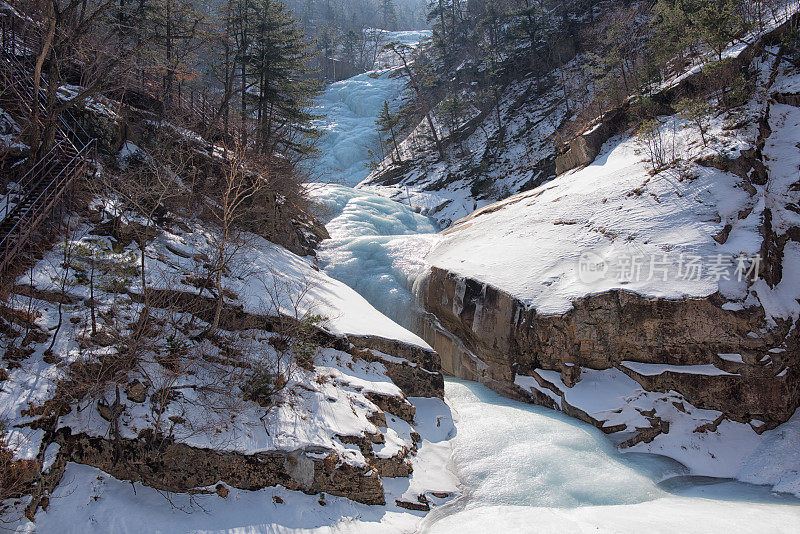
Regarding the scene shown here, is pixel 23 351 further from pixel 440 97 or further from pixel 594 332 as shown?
pixel 440 97

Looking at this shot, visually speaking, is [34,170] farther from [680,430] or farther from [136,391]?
[680,430]

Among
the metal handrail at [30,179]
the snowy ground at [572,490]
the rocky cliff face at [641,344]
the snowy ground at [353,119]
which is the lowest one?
the snowy ground at [572,490]

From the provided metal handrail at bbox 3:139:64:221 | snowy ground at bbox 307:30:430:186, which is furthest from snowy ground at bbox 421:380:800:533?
snowy ground at bbox 307:30:430:186

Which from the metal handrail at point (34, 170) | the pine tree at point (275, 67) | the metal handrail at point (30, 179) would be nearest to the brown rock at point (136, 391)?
the metal handrail at point (34, 170)

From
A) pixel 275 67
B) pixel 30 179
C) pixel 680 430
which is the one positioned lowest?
pixel 680 430

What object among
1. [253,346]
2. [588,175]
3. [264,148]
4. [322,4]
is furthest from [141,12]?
[322,4]

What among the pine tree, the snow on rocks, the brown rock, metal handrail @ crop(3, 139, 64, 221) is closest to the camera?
the brown rock

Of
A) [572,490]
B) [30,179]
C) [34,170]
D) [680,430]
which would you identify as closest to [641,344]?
[680,430]

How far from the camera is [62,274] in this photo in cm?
698

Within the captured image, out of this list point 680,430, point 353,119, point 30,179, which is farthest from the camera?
point 353,119

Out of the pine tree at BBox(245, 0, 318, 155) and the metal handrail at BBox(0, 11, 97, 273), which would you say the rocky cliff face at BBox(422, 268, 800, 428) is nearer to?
the metal handrail at BBox(0, 11, 97, 273)

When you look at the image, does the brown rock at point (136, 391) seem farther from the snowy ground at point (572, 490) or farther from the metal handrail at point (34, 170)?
the snowy ground at point (572, 490)

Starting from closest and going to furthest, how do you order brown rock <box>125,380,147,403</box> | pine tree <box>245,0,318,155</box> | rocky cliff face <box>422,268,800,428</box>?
brown rock <box>125,380,147,403</box>, rocky cliff face <box>422,268,800,428</box>, pine tree <box>245,0,318,155</box>

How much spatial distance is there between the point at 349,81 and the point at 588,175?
53.6m
